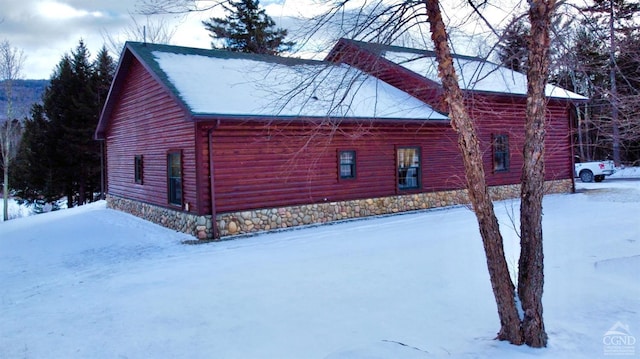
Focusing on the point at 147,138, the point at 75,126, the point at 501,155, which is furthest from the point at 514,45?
the point at 75,126

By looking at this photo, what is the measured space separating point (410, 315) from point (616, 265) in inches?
165

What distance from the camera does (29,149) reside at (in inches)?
1105

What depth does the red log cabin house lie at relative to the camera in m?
11.1

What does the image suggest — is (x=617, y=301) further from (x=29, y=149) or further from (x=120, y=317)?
(x=29, y=149)

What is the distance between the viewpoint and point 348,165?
13703 millimetres

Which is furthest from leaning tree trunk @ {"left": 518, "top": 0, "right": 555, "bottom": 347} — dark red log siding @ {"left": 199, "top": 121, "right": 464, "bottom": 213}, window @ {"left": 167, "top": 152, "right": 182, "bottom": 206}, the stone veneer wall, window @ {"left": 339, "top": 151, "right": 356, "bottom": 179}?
window @ {"left": 167, "top": 152, "right": 182, "bottom": 206}

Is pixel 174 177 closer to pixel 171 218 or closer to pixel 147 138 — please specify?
pixel 171 218

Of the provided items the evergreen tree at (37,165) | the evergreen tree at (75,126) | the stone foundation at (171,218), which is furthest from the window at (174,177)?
the evergreen tree at (37,165)

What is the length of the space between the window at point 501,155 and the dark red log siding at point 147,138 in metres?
11.2

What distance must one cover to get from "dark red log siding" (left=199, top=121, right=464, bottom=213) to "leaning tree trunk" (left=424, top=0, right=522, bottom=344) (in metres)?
5.09

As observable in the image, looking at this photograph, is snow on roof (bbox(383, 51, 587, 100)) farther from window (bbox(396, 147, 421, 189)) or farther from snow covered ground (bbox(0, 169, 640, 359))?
window (bbox(396, 147, 421, 189))

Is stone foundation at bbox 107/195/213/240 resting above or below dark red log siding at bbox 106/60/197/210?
below

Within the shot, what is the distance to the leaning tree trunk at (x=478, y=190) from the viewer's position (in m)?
4.52

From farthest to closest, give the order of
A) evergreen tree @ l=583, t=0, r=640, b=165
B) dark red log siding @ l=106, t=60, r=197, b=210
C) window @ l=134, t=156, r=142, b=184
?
window @ l=134, t=156, r=142, b=184 < dark red log siding @ l=106, t=60, r=197, b=210 < evergreen tree @ l=583, t=0, r=640, b=165
